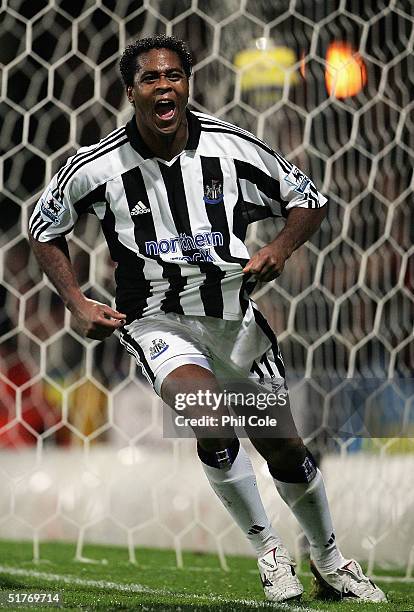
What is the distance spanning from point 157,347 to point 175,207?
1.34 feet

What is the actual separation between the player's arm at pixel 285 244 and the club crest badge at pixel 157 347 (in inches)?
12.5

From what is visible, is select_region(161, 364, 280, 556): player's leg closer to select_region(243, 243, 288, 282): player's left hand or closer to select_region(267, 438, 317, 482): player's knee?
select_region(267, 438, 317, 482): player's knee

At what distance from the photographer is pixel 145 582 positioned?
361 centimetres

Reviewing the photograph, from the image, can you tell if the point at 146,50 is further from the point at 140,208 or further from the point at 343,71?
the point at 343,71

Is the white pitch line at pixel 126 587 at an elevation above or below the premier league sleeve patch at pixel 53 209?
below

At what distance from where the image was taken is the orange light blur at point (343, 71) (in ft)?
15.0

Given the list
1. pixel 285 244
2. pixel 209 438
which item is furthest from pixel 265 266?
pixel 209 438

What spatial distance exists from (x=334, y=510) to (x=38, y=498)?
1381 millimetres

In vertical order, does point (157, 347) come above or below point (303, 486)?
above

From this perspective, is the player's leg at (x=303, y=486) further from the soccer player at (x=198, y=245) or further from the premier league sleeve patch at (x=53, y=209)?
the premier league sleeve patch at (x=53, y=209)

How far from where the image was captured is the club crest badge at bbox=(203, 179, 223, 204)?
9.86ft

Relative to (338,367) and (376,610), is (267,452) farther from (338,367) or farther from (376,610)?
(338,367)

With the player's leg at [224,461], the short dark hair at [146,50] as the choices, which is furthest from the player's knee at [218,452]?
the short dark hair at [146,50]

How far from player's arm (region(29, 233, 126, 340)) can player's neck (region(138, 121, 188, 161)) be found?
0.37m
